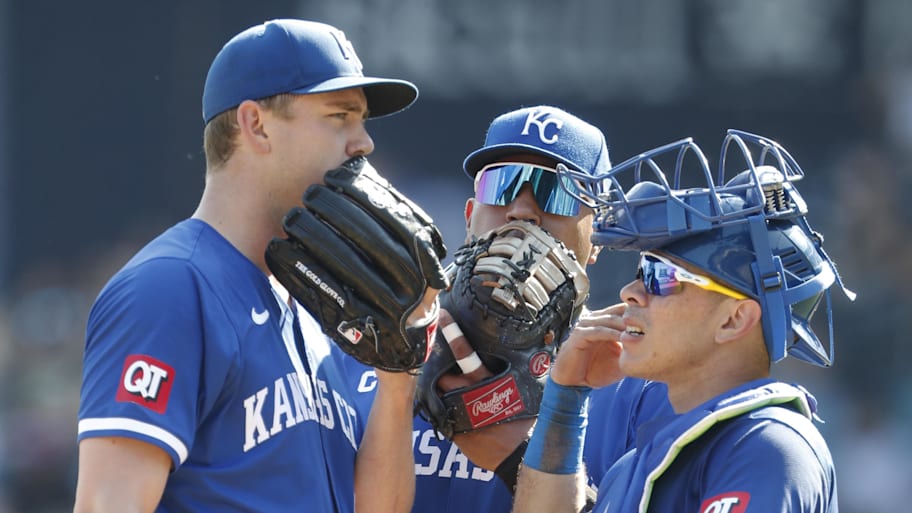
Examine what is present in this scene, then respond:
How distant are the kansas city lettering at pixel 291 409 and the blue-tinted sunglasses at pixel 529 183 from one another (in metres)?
0.72

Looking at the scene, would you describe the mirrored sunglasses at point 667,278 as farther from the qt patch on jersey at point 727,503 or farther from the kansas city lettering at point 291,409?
the kansas city lettering at point 291,409

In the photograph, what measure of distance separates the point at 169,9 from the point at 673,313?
18.5ft

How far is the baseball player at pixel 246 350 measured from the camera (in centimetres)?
248

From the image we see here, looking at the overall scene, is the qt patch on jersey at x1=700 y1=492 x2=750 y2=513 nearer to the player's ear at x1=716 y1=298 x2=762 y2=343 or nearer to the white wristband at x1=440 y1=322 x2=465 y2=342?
the player's ear at x1=716 y1=298 x2=762 y2=343

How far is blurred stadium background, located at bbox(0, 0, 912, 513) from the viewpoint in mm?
7617

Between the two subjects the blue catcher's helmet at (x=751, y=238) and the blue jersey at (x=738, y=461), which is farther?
the blue catcher's helmet at (x=751, y=238)

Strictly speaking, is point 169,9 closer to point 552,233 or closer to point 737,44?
point 737,44

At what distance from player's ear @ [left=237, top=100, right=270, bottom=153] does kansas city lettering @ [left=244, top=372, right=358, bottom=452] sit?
49 centimetres

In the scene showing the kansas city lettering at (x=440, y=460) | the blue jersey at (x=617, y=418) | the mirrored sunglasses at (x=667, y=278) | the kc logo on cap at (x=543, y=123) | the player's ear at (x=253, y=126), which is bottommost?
the kansas city lettering at (x=440, y=460)

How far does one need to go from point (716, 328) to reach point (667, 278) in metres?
0.14

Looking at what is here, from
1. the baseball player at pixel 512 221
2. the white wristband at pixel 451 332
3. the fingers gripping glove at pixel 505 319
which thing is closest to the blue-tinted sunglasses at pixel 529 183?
the baseball player at pixel 512 221

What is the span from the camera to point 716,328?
8.64ft

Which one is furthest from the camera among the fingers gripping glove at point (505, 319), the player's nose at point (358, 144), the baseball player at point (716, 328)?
the fingers gripping glove at point (505, 319)

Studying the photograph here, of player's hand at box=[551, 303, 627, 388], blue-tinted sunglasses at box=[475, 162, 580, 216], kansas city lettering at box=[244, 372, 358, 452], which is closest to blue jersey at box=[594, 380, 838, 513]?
player's hand at box=[551, 303, 627, 388]
